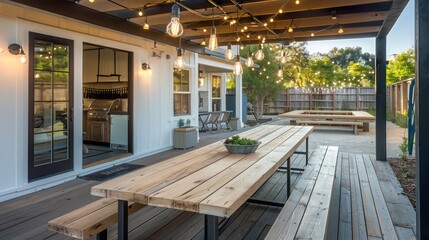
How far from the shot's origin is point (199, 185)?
194 centimetres

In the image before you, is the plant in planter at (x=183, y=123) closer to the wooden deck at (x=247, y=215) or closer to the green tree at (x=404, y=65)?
the wooden deck at (x=247, y=215)

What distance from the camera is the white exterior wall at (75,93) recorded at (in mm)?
3629

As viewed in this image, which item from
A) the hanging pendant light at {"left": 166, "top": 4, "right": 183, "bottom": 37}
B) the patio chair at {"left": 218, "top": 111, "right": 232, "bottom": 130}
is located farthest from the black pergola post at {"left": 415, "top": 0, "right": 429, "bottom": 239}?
the patio chair at {"left": 218, "top": 111, "right": 232, "bottom": 130}

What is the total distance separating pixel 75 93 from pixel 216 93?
819cm

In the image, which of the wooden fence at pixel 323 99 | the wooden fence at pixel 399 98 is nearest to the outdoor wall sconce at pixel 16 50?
the wooden fence at pixel 399 98

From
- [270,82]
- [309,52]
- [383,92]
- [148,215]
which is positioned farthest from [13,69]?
[309,52]

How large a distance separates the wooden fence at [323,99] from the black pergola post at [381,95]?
38.2 ft

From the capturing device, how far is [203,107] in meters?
11.6

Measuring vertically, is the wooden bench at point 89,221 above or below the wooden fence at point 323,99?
below

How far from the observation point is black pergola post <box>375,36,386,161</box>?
552cm

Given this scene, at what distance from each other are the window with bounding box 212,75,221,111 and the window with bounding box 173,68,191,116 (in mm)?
4339

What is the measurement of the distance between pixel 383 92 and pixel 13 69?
5.75m

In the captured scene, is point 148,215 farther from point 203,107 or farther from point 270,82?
point 270,82

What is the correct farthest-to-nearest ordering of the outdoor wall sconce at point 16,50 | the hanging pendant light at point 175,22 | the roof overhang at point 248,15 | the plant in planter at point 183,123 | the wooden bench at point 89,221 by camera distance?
Result: the plant in planter at point 183,123, the roof overhang at point 248,15, the outdoor wall sconce at point 16,50, the hanging pendant light at point 175,22, the wooden bench at point 89,221
